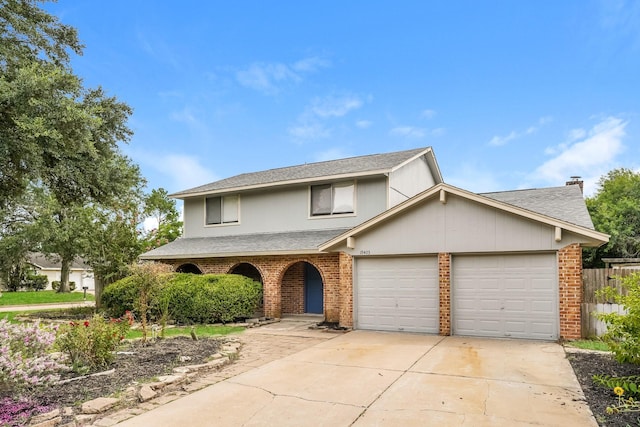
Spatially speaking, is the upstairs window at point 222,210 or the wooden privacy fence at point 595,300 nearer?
the wooden privacy fence at point 595,300

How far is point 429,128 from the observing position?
889 inches

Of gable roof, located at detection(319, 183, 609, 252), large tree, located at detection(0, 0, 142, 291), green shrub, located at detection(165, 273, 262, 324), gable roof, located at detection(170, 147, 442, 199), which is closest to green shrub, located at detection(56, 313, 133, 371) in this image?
large tree, located at detection(0, 0, 142, 291)

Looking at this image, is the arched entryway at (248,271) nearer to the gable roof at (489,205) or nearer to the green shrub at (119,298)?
the green shrub at (119,298)

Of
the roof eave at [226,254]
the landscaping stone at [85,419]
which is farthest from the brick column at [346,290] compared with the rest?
the landscaping stone at [85,419]

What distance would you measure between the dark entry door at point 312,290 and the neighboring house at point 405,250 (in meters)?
0.04

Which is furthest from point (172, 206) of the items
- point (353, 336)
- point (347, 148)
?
point (353, 336)

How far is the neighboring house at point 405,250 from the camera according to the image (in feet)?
33.6

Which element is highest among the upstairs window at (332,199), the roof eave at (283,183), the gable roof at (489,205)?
the roof eave at (283,183)

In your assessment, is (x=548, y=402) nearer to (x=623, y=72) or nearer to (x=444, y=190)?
(x=444, y=190)

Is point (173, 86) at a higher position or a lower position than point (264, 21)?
lower

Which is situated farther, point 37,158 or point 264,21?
point 264,21

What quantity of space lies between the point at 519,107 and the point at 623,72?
3956 mm

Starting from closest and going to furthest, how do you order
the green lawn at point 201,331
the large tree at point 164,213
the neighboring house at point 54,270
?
the green lawn at point 201,331 < the large tree at point 164,213 < the neighboring house at point 54,270

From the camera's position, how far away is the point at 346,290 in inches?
496
